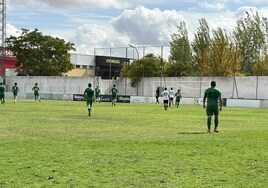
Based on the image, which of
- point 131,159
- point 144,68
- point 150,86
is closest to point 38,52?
point 144,68

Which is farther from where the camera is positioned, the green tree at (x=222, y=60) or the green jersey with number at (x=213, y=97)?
the green tree at (x=222, y=60)

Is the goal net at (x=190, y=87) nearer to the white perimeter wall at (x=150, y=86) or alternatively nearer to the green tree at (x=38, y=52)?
the white perimeter wall at (x=150, y=86)

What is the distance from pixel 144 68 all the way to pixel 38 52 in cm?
2488

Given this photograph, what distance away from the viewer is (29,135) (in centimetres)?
1858

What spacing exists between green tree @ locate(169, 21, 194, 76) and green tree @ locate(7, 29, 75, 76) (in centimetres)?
2049

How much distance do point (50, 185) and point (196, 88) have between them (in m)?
59.6

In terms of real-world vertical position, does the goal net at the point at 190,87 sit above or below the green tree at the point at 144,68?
below

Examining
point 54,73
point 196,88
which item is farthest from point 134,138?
point 54,73

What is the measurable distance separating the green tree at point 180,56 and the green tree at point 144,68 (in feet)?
6.53

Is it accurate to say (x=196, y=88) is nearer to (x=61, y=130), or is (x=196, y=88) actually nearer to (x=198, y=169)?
(x=61, y=130)

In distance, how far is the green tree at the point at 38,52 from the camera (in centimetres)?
9306

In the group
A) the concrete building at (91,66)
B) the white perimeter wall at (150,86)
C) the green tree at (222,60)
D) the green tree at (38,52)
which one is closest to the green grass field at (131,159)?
the white perimeter wall at (150,86)

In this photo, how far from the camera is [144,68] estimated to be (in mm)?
77188

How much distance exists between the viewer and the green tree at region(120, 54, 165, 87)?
250 feet
